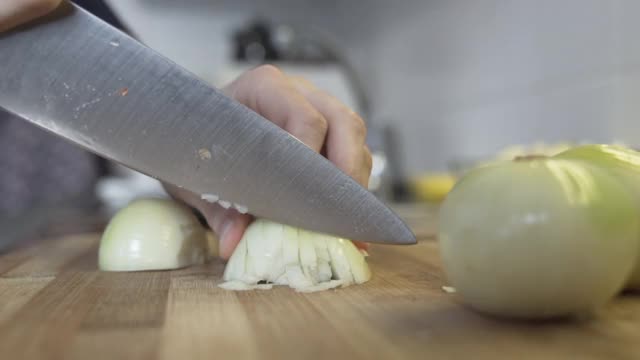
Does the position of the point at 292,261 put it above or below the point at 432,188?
below

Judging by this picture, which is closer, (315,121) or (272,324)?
(272,324)

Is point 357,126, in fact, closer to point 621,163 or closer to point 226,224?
point 226,224

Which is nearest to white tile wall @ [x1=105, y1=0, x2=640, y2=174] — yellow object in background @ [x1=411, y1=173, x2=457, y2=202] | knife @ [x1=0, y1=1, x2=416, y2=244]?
yellow object in background @ [x1=411, y1=173, x2=457, y2=202]

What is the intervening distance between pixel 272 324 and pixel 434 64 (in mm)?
2076

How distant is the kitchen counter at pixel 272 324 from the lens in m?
0.50

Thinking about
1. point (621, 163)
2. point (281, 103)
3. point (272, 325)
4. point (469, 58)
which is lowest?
Result: point (272, 325)

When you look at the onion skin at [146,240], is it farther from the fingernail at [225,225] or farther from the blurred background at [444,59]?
the blurred background at [444,59]

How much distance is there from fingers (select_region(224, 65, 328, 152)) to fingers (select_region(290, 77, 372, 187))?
0.02 metres

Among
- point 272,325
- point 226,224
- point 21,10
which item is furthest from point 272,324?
point 21,10

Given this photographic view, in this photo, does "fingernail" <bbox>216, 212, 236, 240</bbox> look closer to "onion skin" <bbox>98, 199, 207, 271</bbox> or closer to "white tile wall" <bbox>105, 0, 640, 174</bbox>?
"onion skin" <bbox>98, 199, 207, 271</bbox>

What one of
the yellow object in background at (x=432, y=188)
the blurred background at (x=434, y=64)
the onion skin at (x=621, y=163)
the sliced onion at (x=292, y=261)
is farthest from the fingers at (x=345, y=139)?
the yellow object in background at (x=432, y=188)

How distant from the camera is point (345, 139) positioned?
0.87 metres

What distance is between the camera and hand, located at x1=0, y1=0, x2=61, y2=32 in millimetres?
709

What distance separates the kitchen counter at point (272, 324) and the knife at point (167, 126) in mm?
90
